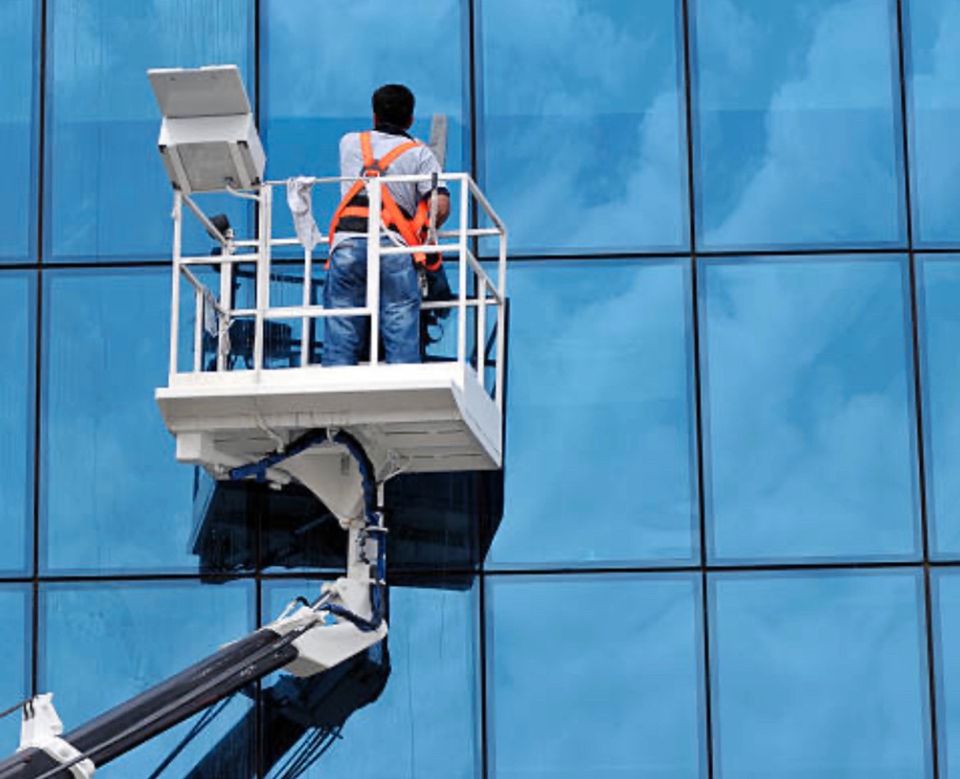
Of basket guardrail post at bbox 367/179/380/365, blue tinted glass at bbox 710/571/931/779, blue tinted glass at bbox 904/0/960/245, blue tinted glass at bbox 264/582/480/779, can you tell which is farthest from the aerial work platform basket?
blue tinted glass at bbox 904/0/960/245

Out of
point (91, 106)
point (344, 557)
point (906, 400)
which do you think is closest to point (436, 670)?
point (344, 557)

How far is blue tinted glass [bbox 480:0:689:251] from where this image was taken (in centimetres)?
1420

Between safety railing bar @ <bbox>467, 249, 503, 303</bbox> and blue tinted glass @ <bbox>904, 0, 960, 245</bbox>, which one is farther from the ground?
blue tinted glass @ <bbox>904, 0, 960, 245</bbox>

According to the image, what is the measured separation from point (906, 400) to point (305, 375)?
3.99 m

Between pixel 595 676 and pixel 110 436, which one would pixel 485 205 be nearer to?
pixel 110 436

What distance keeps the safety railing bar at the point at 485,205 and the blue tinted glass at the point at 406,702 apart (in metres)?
2.24

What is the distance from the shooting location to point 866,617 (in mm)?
13633

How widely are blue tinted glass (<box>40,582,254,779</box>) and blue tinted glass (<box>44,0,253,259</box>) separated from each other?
7.13ft

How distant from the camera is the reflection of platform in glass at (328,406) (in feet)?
39.6

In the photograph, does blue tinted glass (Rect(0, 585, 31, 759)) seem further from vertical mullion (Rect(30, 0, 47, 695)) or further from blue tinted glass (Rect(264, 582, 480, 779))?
blue tinted glass (Rect(264, 582, 480, 779))

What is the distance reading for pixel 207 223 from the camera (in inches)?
530

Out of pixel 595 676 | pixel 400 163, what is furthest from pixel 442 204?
pixel 595 676

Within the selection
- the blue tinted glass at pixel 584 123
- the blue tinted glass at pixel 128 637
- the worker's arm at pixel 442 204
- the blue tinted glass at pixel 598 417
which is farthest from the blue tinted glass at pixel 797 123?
the blue tinted glass at pixel 128 637

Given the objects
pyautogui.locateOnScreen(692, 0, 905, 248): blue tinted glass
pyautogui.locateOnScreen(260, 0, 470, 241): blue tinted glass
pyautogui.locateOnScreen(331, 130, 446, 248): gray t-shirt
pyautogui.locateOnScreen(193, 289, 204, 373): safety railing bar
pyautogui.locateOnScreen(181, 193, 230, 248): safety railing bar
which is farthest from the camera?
pyautogui.locateOnScreen(260, 0, 470, 241): blue tinted glass
